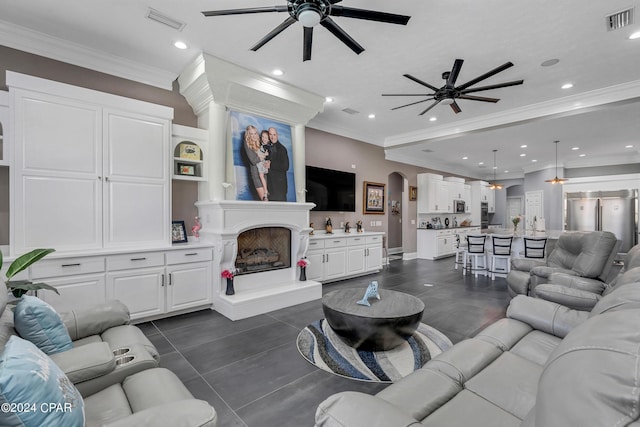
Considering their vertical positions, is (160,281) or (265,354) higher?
(160,281)

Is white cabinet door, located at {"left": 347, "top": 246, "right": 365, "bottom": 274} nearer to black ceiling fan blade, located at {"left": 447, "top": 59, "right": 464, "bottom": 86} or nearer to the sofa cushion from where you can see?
black ceiling fan blade, located at {"left": 447, "top": 59, "right": 464, "bottom": 86}

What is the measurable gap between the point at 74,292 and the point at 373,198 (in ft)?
19.3

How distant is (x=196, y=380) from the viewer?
2.40 metres

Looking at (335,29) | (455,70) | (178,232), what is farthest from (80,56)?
(455,70)

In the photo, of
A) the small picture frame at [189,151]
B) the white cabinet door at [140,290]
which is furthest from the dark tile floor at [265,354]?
the small picture frame at [189,151]

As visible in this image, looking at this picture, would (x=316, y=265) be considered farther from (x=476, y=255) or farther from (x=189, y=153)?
(x=476, y=255)

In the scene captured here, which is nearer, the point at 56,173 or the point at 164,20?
the point at 164,20

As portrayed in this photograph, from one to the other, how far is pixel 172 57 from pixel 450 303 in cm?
506

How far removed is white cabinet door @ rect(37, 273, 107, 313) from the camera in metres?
2.97

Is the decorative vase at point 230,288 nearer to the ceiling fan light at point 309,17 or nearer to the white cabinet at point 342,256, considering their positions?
the white cabinet at point 342,256

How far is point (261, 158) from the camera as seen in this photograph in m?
4.45

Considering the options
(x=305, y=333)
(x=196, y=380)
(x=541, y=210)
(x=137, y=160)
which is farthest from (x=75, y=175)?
(x=541, y=210)

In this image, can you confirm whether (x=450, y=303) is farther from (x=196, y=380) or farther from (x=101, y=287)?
(x=101, y=287)

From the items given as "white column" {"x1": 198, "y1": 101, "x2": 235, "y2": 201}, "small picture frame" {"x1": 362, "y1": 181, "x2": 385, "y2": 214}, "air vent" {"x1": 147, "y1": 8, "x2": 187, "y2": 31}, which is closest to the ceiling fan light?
"air vent" {"x1": 147, "y1": 8, "x2": 187, "y2": 31}
